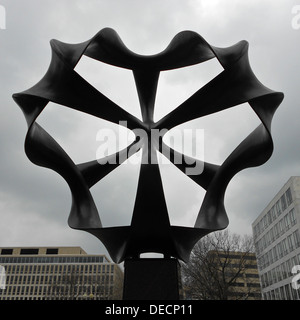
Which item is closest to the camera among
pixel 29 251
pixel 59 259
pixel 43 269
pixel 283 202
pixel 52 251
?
pixel 283 202

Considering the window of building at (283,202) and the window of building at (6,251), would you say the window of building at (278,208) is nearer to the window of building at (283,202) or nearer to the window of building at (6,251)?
the window of building at (283,202)

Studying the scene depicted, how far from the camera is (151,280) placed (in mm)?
7684

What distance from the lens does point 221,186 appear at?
8.52 m

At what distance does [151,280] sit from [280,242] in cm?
3229

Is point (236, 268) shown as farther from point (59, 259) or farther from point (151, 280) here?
point (59, 259)

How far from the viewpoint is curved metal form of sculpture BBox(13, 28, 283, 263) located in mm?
7637

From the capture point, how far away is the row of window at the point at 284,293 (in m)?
31.3

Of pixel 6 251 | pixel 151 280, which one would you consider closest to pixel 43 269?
pixel 6 251

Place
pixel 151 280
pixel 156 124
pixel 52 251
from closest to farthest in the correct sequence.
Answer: pixel 151 280
pixel 156 124
pixel 52 251

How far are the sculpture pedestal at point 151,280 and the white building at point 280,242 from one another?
70.6 ft
